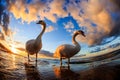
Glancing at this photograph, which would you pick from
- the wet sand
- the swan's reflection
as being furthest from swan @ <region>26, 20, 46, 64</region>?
the swan's reflection

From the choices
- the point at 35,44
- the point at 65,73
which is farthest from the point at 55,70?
the point at 35,44

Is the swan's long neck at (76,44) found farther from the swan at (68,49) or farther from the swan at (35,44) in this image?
the swan at (35,44)

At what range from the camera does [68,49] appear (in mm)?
2680

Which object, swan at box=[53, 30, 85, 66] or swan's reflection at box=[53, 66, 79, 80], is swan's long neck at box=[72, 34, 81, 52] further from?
swan's reflection at box=[53, 66, 79, 80]

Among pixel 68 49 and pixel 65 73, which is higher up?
pixel 68 49

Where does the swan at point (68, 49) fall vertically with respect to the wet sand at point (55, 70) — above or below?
above

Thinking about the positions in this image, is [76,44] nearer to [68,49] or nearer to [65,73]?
[68,49]

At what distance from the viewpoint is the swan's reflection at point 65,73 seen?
2.68m

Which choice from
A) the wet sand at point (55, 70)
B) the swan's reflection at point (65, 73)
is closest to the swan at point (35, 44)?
the wet sand at point (55, 70)

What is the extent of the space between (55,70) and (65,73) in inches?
2.6

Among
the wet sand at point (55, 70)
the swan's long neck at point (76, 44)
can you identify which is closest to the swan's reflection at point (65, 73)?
the wet sand at point (55, 70)

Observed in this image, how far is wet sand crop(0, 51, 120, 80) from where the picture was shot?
8.81 ft

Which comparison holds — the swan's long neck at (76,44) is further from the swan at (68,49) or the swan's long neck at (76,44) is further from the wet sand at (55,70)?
the wet sand at (55,70)

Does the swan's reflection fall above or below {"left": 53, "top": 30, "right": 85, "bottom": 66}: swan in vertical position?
below
